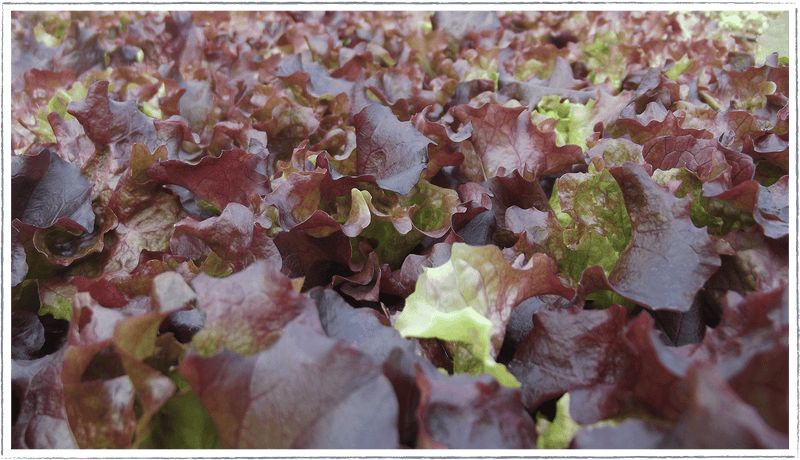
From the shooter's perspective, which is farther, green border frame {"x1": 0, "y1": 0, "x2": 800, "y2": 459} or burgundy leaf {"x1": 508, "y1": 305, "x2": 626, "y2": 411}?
burgundy leaf {"x1": 508, "y1": 305, "x2": 626, "y2": 411}

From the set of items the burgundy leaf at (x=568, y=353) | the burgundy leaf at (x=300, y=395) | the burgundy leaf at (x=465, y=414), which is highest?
the burgundy leaf at (x=300, y=395)

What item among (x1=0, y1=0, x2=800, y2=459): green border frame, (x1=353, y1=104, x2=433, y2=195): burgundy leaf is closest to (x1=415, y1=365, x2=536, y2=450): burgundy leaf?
(x1=0, y1=0, x2=800, y2=459): green border frame

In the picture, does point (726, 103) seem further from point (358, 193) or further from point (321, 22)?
point (321, 22)

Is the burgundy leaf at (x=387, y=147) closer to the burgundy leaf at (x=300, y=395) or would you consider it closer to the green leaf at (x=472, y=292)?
the green leaf at (x=472, y=292)

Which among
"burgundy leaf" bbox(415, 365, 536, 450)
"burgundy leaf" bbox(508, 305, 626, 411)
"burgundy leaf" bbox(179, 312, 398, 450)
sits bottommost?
"burgundy leaf" bbox(508, 305, 626, 411)

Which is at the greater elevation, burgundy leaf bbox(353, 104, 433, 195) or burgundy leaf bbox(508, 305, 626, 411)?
burgundy leaf bbox(353, 104, 433, 195)

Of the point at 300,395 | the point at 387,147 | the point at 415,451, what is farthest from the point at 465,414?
the point at 387,147

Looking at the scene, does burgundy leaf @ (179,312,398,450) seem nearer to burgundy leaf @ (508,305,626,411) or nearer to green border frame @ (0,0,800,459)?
green border frame @ (0,0,800,459)

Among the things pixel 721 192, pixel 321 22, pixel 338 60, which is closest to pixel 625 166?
pixel 721 192

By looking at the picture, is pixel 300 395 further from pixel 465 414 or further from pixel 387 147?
pixel 387 147

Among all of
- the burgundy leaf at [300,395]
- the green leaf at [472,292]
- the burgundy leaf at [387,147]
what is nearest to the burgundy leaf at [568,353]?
the green leaf at [472,292]

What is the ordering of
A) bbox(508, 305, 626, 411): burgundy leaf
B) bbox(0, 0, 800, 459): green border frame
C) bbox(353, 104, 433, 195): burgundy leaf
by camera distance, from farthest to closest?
1. bbox(353, 104, 433, 195): burgundy leaf
2. bbox(508, 305, 626, 411): burgundy leaf
3. bbox(0, 0, 800, 459): green border frame
